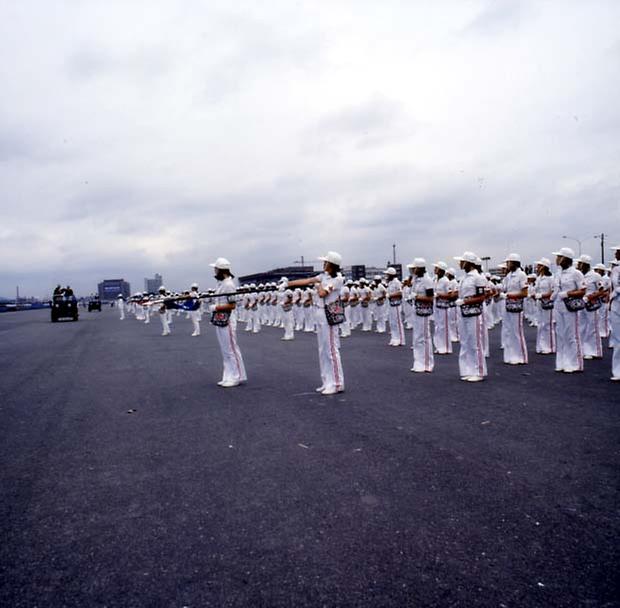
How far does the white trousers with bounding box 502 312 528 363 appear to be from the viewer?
37.2 feet

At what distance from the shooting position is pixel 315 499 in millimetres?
3975

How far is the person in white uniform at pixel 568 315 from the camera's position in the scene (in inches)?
391

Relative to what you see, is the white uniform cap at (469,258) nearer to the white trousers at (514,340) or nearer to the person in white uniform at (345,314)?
the white trousers at (514,340)

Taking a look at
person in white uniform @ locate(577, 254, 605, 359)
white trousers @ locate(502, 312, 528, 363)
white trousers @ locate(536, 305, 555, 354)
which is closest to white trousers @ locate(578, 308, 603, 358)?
person in white uniform @ locate(577, 254, 605, 359)

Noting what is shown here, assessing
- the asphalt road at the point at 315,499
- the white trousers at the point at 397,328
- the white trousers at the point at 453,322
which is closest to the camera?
the asphalt road at the point at 315,499

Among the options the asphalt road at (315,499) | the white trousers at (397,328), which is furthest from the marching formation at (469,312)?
the white trousers at (397,328)

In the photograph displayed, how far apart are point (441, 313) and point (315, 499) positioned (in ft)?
35.2

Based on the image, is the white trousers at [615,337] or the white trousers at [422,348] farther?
the white trousers at [422,348]

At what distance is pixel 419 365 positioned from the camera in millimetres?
10414

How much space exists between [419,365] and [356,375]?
1398 mm

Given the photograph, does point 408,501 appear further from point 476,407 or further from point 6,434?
point 6,434

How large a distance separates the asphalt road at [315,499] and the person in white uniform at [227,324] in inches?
51.5

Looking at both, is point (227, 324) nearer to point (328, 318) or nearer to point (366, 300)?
point (328, 318)

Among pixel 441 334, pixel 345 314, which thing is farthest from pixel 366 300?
pixel 441 334
